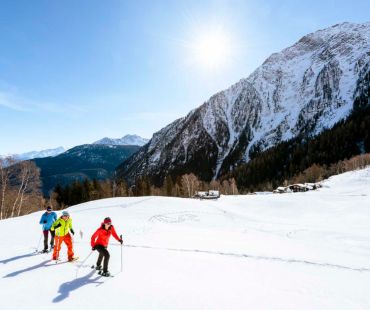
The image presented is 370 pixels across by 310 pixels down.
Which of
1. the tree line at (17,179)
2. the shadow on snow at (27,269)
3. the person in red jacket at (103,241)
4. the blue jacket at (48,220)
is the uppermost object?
the tree line at (17,179)

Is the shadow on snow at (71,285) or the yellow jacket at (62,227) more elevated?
the yellow jacket at (62,227)

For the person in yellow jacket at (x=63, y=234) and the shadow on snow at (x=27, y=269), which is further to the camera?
the person in yellow jacket at (x=63, y=234)

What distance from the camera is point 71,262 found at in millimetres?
18047

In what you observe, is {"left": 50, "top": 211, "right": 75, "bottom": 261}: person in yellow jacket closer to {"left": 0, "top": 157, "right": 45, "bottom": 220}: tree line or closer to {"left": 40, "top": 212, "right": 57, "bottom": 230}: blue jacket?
{"left": 40, "top": 212, "right": 57, "bottom": 230}: blue jacket

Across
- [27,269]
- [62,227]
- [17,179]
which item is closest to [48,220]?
[62,227]

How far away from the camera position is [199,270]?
16.3 metres

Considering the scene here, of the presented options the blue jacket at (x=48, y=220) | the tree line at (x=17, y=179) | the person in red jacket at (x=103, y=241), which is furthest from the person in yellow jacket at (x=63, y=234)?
the tree line at (x=17, y=179)

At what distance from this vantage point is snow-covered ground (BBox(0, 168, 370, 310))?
12344 millimetres

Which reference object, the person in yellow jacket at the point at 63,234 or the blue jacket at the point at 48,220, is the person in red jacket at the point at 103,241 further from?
the blue jacket at the point at 48,220

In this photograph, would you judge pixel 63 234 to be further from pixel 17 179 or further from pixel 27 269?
pixel 17 179

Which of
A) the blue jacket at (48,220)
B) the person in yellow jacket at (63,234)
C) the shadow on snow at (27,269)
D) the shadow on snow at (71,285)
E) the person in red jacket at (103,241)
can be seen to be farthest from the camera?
the blue jacket at (48,220)

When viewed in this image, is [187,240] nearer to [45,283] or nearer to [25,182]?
[45,283]

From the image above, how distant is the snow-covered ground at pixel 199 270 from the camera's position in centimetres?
1234

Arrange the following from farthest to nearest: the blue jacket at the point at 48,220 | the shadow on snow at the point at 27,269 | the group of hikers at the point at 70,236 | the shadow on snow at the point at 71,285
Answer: the blue jacket at the point at 48,220 → the shadow on snow at the point at 27,269 → the group of hikers at the point at 70,236 → the shadow on snow at the point at 71,285
